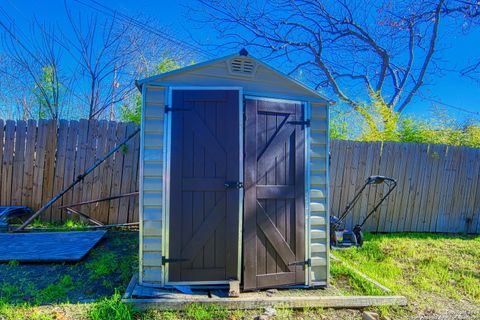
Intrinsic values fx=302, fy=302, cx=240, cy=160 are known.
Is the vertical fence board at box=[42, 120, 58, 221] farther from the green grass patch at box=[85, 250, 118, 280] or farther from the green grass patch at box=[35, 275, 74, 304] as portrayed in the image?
the green grass patch at box=[35, 275, 74, 304]

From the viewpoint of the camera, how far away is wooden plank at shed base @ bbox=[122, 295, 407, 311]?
8.74 feet

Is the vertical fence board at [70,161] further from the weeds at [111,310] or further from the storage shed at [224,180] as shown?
the weeds at [111,310]

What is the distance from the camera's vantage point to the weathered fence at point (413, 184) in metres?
5.76

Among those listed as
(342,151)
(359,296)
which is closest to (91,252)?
(359,296)

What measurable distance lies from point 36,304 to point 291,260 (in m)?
2.38

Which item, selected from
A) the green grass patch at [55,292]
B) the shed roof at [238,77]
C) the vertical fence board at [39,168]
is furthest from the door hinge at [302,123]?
the vertical fence board at [39,168]

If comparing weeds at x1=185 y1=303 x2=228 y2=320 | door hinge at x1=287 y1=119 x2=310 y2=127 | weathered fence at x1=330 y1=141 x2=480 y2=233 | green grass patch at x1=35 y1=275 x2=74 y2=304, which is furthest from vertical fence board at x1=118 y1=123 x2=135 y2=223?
weathered fence at x1=330 y1=141 x2=480 y2=233

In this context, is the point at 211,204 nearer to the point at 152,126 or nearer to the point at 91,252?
the point at 152,126

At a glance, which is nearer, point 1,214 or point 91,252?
point 91,252

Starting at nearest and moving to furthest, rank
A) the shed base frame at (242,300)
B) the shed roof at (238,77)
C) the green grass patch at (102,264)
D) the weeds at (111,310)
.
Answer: the weeds at (111,310), the shed base frame at (242,300), the shed roof at (238,77), the green grass patch at (102,264)

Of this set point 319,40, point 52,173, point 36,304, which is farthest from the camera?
point 319,40

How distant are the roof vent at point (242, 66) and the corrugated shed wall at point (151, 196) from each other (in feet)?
2.92

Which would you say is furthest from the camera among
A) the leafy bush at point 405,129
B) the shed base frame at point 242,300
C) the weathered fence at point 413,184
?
the leafy bush at point 405,129

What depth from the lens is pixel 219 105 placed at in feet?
10.2
